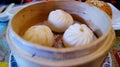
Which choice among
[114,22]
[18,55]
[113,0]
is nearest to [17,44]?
[18,55]

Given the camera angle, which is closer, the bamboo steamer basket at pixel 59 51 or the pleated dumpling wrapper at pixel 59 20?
the bamboo steamer basket at pixel 59 51

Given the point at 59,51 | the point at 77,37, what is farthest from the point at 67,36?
the point at 59,51

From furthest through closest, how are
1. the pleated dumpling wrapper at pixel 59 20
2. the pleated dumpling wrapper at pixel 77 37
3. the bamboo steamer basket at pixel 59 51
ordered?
the pleated dumpling wrapper at pixel 59 20 → the pleated dumpling wrapper at pixel 77 37 → the bamboo steamer basket at pixel 59 51

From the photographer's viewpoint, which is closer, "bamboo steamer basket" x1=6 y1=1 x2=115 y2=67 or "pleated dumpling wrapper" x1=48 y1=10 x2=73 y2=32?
"bamboo steamer basket" x1=6 y1=1 x2=115 y2=67

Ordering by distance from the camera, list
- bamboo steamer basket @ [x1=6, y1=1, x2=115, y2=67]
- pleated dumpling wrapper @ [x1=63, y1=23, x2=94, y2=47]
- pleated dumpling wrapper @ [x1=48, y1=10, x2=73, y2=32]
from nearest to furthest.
Answer: bamboo steamer basket @ [x1=6, y1=1, x2=115, y2=67] < pleated dumpling wrapper @ [x1=63, y1=23, x2=94, y2=47] < pleated dumpling wrapper @ [x1=48, y1=10, x2=73, y2=32]

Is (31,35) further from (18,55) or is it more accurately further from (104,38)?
(104,38)

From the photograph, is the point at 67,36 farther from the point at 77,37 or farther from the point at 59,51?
the point at 59,51

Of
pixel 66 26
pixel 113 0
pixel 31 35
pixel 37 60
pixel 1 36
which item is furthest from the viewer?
pixel 113 0

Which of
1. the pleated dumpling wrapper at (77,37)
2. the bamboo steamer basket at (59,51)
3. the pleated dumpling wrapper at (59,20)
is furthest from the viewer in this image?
the pleated dumpling wrapper at (59,20)
